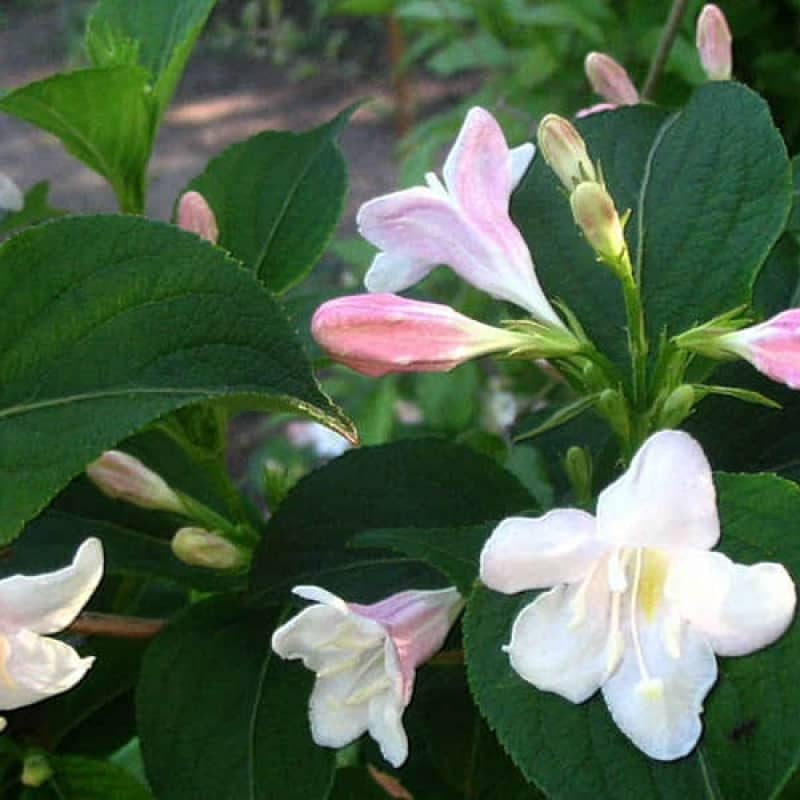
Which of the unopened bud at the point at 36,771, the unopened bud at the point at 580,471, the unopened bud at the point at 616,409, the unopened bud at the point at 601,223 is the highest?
the unopened bud at the point at 601,223

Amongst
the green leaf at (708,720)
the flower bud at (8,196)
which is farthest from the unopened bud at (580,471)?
the flower bud at (8,196)

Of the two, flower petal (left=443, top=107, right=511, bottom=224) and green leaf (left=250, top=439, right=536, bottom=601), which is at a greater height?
flower petal (left=443, top=107, right=511, bottom=224)

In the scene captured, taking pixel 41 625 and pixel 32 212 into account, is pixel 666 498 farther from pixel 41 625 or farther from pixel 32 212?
pixel 32 212

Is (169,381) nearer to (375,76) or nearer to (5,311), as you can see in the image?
(5,311)

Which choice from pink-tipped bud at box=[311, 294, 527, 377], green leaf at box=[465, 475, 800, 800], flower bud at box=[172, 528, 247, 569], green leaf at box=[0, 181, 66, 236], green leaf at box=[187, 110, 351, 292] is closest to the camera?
green leaf at box=[465, 475, 800, 800]

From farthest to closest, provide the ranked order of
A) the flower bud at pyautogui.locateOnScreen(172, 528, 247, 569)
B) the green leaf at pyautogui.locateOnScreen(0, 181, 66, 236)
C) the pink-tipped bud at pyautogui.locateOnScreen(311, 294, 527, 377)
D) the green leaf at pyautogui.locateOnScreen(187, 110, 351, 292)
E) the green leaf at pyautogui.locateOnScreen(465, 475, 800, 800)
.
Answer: the green leaf at pyautogui.locateOnScreen(0, 181, 66, 236)
the green leaf at pyautogui.locateOnScreen(187, 110, 351, 292)
the flower bud at pyautogui.locateOnScreen(172, 528, 247, 569)
the pink-tipped bud at pyautogui.locateOnScreen(311, 294, 527, 377)
the green leaf at pyautogui.locateOnScreen(465, 475, 800, 800)

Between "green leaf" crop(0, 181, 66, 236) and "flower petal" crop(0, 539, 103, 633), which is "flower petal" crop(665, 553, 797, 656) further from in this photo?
"green leaf" crop(0, 181, 66, 236)

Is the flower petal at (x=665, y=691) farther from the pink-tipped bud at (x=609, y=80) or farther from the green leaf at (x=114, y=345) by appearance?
the pink-tipped bud at (x=609, y=80)

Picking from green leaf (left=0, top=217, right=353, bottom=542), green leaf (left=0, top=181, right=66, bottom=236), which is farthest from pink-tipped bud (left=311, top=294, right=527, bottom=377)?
green leaf (left=0, top=181, right=66, bottom=236)
